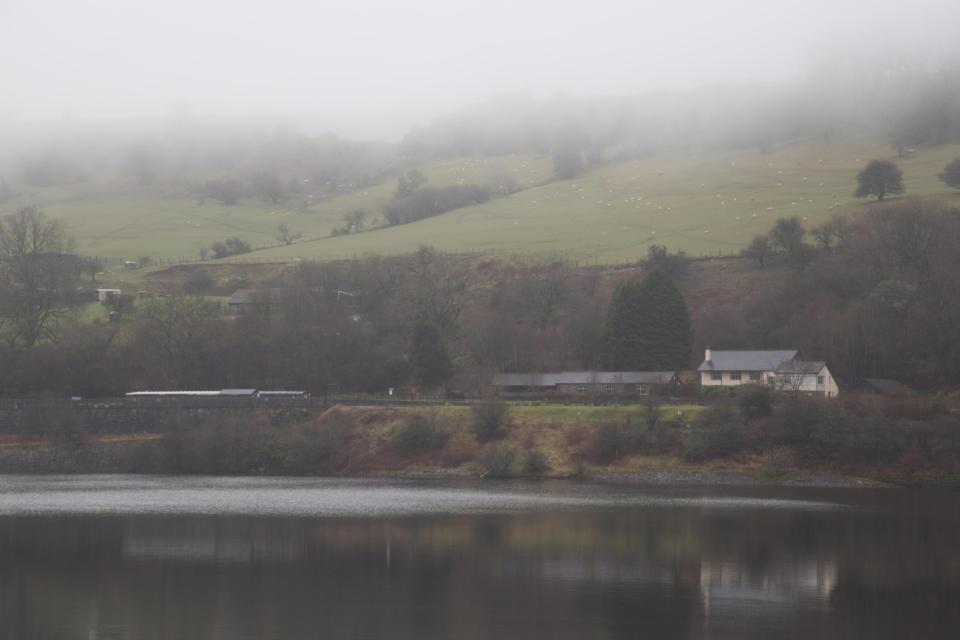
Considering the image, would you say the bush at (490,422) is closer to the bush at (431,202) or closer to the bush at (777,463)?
the bush at (777,463)

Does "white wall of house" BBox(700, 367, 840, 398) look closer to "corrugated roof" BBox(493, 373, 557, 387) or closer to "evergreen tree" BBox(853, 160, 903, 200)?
"corrugated roof" BBox(493, 373, 557, 387)

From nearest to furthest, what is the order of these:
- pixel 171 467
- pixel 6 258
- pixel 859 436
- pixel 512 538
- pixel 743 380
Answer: pixel 512 538 → pixel 859 436 → pixel 171 467 → pixel 743 380 → pixel 6 258

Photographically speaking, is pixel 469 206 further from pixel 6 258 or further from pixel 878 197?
pixel 6 258

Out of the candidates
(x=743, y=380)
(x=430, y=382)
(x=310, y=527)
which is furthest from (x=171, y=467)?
(x=743, y=380)

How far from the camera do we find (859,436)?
2810 inches

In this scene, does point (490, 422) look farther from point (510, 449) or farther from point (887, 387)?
point (887, 387)

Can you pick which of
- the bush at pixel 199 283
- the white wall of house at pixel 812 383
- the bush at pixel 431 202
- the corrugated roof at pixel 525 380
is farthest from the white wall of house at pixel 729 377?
the bush at pixel 431 202

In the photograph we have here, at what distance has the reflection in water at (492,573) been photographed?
32.1 m

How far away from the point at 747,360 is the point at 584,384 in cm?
1233

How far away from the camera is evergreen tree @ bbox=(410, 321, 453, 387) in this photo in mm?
94250

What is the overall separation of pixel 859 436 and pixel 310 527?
37.1m

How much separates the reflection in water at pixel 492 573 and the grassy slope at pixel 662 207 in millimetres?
80659

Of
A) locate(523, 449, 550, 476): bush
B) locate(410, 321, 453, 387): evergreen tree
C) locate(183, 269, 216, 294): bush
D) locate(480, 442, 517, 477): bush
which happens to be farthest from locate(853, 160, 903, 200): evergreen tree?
locate(183, 269, 216, 294): bush

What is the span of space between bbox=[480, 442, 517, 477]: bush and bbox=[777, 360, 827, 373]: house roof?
21949 mm
